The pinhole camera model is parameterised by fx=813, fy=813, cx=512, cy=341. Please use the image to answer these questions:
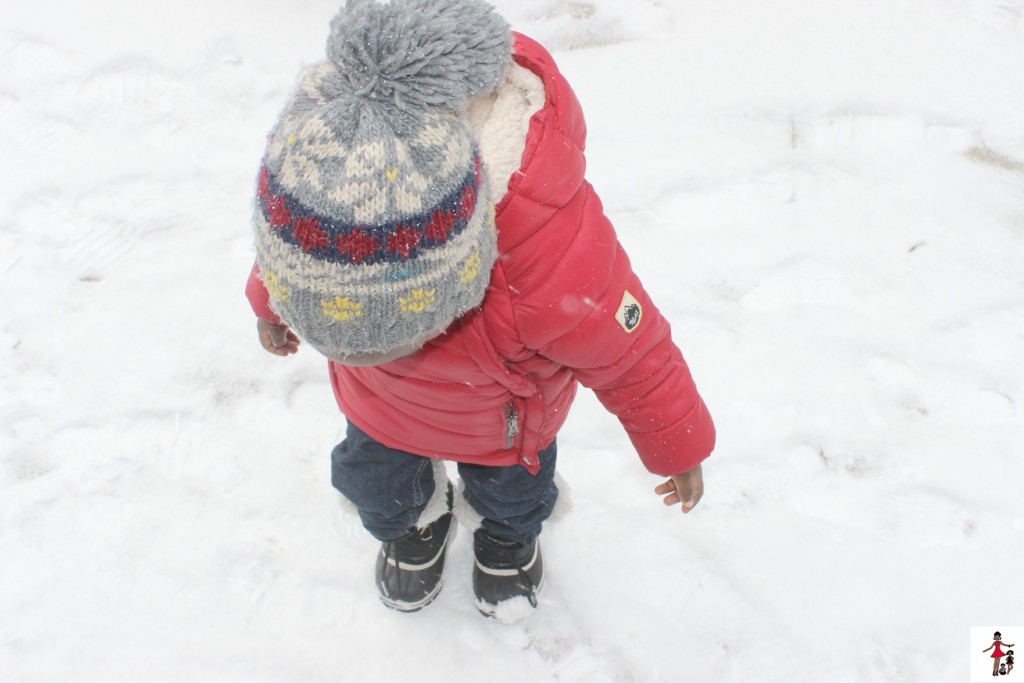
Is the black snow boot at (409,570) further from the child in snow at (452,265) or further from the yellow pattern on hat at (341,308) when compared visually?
the yellow pattern on hat at (341,308)

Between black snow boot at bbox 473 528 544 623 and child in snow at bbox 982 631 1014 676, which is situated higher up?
black snow boot at bbox 473 528 544 623

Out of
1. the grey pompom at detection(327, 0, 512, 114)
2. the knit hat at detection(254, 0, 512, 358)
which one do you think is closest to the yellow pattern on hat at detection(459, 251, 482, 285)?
the knit hat at detection(254, 0, 512, 358)

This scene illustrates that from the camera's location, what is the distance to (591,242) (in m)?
0.85

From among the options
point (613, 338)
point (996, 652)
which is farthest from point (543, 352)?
point (996, 652)

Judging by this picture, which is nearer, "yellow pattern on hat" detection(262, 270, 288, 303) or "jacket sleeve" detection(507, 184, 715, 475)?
"yellow pattern on hat" detection(262, 270, 288, 303)

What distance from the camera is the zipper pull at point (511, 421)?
1011mm

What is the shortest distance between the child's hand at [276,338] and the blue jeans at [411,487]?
15 centimetres

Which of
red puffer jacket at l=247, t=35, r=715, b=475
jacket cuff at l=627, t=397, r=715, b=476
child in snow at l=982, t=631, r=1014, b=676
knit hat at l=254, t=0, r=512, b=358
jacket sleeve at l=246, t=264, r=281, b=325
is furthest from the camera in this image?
child in snow at l=982, t=631, r=1014, b=676

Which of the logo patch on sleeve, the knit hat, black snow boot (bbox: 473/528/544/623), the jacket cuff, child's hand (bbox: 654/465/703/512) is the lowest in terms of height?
black snow boot (bbox: 473/528/544/623)

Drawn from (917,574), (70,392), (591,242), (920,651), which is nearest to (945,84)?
(917,574)

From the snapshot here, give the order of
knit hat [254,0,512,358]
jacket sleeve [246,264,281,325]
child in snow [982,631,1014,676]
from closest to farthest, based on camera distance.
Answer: knit hat [254,0,512,358]
jacket sleeve [246,264,281,325]
child in snow [982,631,1014,676]

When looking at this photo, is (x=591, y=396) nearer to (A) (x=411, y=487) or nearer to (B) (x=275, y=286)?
(A) (x=411, y=487)

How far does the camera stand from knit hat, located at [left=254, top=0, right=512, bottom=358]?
65cm

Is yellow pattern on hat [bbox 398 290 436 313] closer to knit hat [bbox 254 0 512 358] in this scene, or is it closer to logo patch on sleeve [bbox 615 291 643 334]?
knit hat [bbox 254 0 512 358]
